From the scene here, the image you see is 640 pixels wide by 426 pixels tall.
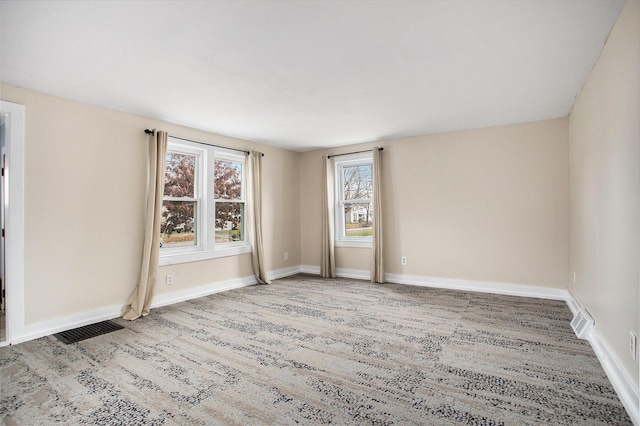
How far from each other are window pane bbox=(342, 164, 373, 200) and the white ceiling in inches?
79.5

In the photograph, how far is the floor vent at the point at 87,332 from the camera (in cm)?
311

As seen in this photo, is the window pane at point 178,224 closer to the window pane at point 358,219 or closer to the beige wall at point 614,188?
the window pane at point 358,219

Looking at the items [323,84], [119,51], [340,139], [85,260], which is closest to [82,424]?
[85,260]

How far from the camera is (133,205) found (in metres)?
3.97

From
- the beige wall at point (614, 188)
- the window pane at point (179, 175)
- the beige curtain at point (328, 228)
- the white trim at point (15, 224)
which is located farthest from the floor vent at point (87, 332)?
the beige wall at point (614, 188)

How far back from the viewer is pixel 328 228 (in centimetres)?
609

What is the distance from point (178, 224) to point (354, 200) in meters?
3.06

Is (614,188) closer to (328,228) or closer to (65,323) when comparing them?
(328,228)

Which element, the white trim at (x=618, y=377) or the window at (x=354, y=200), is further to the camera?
the window at (x=354, y=200)

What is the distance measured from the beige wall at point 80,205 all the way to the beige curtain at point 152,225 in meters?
0.11

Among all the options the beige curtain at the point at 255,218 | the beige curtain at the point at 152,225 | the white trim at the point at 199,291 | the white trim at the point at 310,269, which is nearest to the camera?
the beige curtain at the point at 152,225

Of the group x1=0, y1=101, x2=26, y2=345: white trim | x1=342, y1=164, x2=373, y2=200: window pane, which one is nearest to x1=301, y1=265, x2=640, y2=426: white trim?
x1=342, y1=164, x2=373, y2=200: window pane

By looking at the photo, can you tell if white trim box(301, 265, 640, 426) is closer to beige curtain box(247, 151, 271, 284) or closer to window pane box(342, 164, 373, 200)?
beige curtain box(247, 151, 271, 284)

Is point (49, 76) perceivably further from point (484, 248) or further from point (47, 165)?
point (484, 248)
